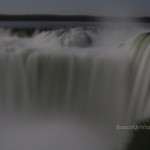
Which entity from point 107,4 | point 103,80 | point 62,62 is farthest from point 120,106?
point 107,4

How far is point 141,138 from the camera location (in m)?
2.09

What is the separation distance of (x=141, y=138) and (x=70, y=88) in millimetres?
463

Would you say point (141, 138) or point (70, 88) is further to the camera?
point (70, 88)

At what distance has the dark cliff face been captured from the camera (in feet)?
6.72

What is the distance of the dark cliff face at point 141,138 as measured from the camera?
2.05 m

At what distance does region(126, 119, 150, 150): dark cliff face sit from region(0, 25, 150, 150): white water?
0.05 m

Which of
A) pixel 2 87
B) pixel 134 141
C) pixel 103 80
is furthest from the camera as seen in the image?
pixel 2 87

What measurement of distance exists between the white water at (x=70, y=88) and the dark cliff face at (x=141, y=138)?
5 cm

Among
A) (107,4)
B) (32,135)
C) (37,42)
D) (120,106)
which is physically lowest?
(32,135)

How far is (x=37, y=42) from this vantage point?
234 cm

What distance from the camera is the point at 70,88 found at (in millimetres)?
2262

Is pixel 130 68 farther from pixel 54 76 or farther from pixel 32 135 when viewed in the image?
pixel 32 135

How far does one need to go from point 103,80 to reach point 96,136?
0.97 ft

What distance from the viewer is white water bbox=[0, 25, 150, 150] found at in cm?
214
